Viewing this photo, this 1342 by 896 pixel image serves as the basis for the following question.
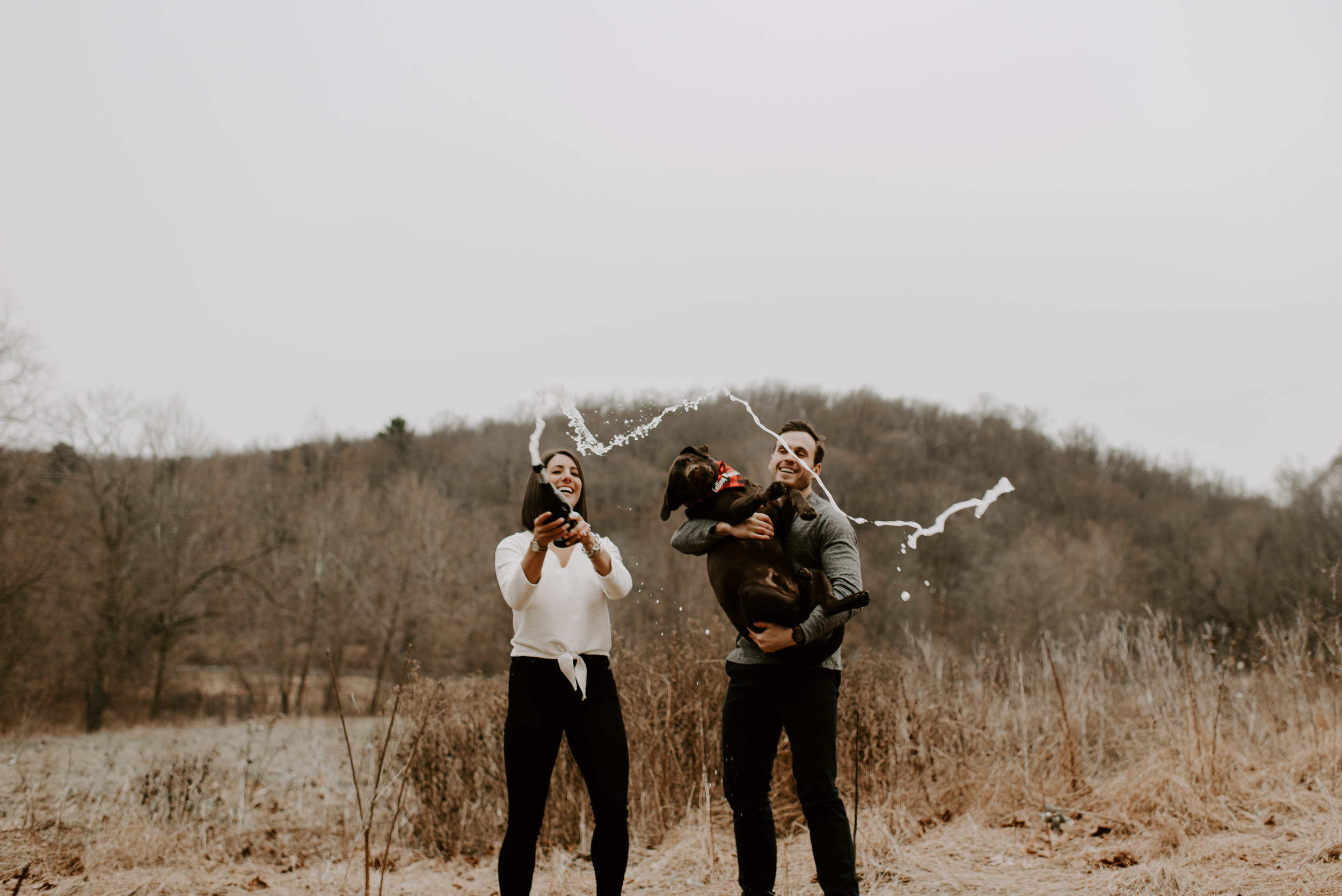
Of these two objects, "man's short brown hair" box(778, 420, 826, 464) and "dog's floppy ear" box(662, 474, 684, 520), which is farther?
"man's short brown hair" box(778, 420, 826, 464)

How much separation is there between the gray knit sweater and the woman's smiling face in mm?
484

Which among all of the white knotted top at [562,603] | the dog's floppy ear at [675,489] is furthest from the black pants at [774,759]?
the dog's floppy ear at [675,489]

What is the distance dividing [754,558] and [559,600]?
0.86m

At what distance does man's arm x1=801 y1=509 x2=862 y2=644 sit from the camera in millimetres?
2990

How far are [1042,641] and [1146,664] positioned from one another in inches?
39.8

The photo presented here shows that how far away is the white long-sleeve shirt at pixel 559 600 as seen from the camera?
10.8ft

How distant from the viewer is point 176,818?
6062 mm

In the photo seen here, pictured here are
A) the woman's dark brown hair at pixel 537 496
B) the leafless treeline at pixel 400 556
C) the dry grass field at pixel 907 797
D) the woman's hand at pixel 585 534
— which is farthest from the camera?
the leafless treeline at pixel 400 556

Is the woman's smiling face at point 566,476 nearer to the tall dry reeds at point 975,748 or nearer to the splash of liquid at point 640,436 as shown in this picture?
the splash of liquid at point 640,436

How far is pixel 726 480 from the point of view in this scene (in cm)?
333

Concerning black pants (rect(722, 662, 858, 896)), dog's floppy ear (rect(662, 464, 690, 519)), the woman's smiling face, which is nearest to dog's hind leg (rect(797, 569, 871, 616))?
black pants (rect(722, 662, 858, 896))

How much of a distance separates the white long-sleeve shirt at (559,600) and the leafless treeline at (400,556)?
41.5ft

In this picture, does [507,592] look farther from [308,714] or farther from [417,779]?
[308,714]

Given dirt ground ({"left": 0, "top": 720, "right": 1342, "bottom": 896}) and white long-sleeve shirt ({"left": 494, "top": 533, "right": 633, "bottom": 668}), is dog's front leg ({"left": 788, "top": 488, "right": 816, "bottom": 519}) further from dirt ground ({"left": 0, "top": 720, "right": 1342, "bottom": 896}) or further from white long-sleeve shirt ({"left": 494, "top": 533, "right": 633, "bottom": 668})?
dirt ground ({"left": 0, "top": 720, "right": 1342, "bottom": 896})
